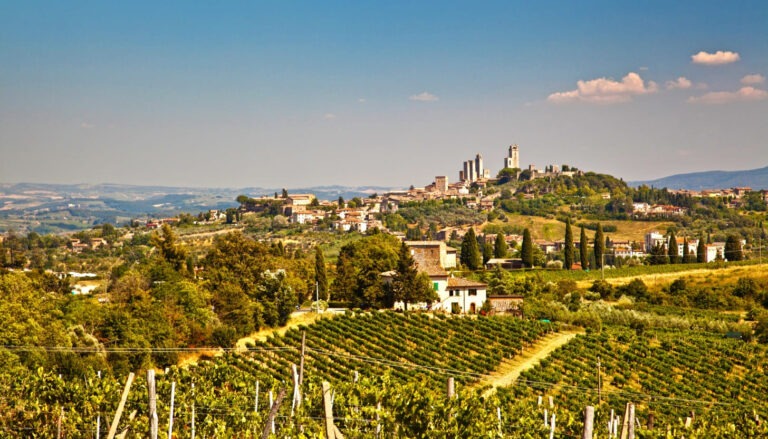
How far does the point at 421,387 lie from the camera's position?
15484mm

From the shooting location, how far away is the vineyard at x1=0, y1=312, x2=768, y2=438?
14.2 metres

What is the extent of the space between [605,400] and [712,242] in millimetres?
94644

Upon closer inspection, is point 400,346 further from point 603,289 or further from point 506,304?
point 603,289

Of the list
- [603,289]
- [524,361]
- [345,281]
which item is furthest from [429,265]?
[603,289]

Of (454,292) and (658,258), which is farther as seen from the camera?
(658,258)

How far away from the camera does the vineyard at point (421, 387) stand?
1423 centimetres

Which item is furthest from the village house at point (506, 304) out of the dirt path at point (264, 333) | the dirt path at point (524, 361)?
the dirt path at point (264, 333)

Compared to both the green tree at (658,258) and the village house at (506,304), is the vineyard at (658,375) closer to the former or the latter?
the village house at (506,304)


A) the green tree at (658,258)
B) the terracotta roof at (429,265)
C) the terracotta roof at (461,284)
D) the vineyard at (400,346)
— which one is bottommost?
the green tree at (658,258)

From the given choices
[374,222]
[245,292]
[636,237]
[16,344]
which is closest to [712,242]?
[636,237]

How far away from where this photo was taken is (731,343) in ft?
116

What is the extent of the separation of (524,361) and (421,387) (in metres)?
16.1

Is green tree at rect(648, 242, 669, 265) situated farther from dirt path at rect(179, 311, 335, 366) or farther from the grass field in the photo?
dirt path at rect(179, 311, 335, 366)

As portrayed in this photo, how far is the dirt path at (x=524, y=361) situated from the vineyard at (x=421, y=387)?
0.43 meters
